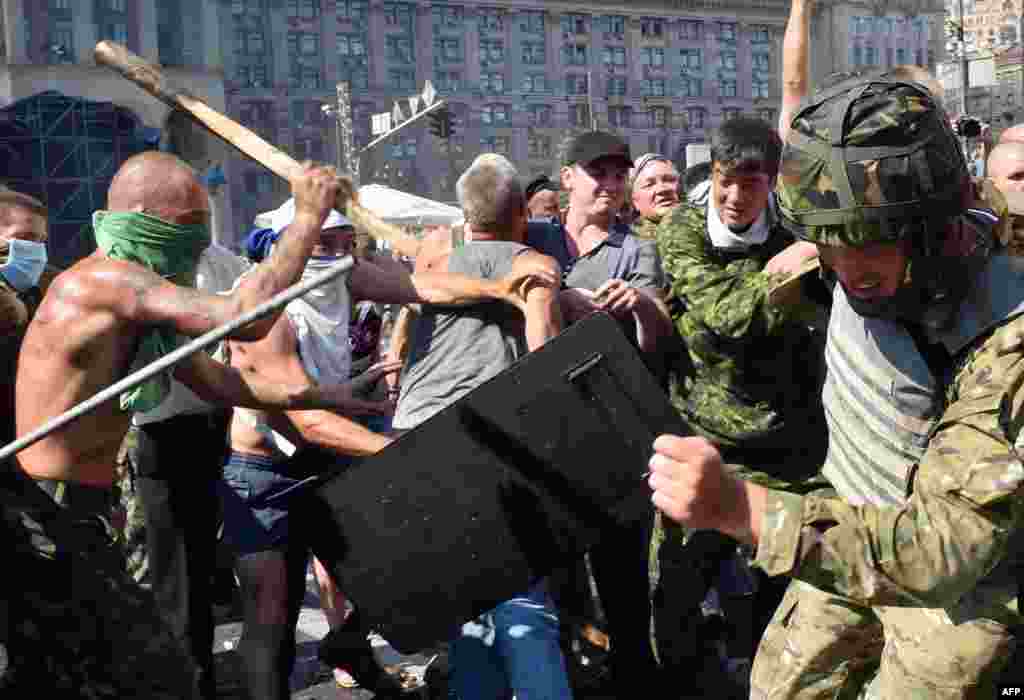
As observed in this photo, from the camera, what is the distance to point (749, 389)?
4293mm

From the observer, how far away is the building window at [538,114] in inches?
3718

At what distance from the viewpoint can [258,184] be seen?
7962cm

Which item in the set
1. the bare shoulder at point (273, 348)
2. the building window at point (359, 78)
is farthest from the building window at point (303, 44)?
the bare shoulder at point (273, 348)

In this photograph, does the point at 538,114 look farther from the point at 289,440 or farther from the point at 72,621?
the point at 72,621

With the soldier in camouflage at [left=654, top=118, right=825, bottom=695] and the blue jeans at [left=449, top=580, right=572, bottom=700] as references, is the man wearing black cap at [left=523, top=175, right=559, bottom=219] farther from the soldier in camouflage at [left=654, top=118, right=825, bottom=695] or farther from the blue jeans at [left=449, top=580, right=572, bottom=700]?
the blue jeans at [left=449, top=580, right=572, bottom=700]

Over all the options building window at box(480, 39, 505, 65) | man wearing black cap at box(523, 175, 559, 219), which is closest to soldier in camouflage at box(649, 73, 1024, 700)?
man wearing black cap at box(523, 175, 559, 219)

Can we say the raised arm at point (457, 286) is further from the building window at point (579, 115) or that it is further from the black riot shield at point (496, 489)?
the building window at point (579, 115)

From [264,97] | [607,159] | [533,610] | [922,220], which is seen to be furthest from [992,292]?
[264,97]

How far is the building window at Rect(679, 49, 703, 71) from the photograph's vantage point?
106 m

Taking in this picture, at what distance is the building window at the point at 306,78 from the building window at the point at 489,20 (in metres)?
13.6

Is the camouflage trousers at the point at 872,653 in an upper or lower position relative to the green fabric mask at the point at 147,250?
lower

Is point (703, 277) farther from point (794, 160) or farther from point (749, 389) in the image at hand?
point (794, 160)

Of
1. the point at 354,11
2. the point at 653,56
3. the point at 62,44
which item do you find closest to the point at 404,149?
the point at 354,11

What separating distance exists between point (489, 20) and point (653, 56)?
1565 cm
